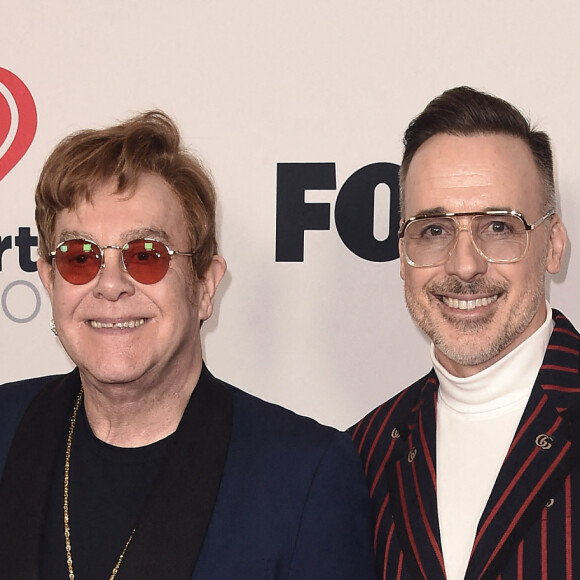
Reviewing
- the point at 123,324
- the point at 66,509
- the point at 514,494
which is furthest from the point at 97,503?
the point at 514,494

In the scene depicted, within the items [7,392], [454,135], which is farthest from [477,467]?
[7,392]

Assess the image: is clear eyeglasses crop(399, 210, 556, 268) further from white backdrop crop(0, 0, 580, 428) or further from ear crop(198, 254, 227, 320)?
white backdrop crop(0, 0, 580, 428)

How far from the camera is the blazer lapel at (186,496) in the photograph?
1951 millimetres

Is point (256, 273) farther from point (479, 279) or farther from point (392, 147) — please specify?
point (479, 279)

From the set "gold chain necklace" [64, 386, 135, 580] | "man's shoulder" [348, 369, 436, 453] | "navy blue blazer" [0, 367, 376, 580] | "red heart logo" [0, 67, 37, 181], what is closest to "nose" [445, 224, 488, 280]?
"man's shoulder" [348, 369, 436, 453]

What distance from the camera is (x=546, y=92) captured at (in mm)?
2852

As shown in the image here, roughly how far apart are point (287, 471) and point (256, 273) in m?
0.99

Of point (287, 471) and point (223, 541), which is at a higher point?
point (287, 471)

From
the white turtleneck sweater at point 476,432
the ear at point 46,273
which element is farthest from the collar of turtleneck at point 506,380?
the ear at point 46,273

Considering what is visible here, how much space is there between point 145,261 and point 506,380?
2.69 ft

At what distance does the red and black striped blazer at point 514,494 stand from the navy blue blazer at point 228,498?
80 mm

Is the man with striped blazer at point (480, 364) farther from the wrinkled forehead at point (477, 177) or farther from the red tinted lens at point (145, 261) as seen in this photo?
the red tinted lens at point (145, 261)

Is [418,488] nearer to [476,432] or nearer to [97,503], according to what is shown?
[476,432]

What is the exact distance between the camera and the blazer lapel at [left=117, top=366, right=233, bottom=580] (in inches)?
76.8
